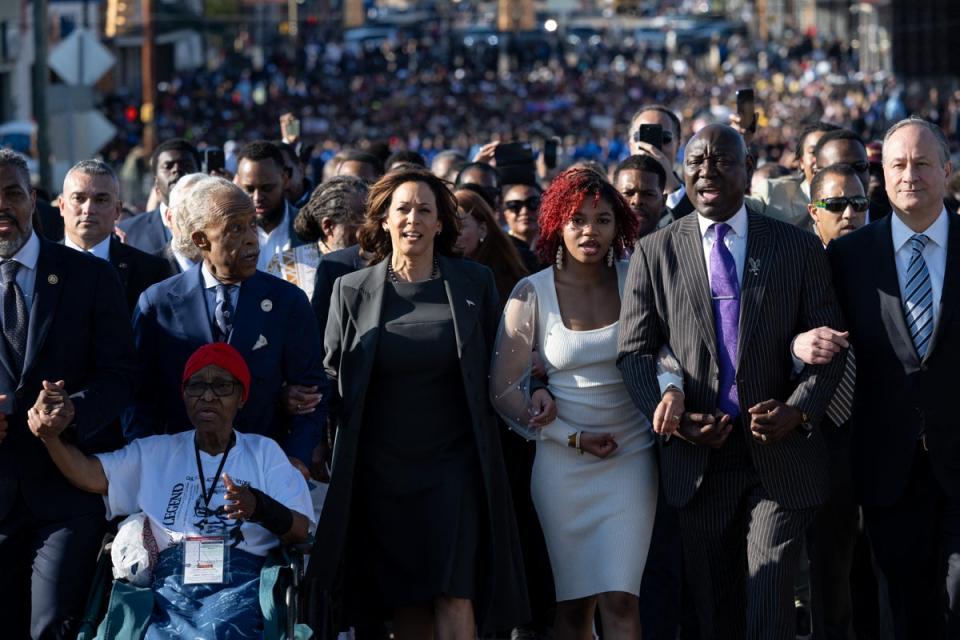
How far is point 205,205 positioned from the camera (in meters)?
6.98

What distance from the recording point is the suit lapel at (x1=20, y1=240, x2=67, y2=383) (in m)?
6.55

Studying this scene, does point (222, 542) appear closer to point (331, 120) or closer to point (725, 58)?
point (331, 120)

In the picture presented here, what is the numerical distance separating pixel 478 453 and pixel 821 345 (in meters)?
1.42

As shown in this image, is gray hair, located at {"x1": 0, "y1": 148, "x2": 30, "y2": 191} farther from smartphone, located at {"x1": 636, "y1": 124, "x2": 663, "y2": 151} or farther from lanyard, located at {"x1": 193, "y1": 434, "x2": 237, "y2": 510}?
smartphone, located at {"x1": 636, "y1": 124, "x2": 663, "y2": 151}

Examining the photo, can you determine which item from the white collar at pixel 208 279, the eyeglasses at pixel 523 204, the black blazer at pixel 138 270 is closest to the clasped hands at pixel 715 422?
the white collar at pixel 208 279

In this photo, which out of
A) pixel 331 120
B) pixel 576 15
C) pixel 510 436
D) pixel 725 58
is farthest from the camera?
pixel 576 15

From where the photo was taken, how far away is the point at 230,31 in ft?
259

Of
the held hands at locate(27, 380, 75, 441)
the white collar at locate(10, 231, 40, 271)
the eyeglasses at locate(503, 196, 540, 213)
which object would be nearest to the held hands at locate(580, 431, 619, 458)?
the held hands at locate(27, 380, 75, 441)

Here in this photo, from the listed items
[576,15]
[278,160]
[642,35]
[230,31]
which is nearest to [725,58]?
[642,35]

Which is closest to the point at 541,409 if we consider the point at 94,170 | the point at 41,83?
the point at 94,170

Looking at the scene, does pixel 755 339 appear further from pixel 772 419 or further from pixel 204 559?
pixel 204 559

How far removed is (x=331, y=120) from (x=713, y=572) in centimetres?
4438

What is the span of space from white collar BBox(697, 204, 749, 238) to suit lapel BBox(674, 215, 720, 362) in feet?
0.08

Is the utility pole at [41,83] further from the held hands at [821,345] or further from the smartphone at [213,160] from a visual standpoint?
the held hands at [821,345]
